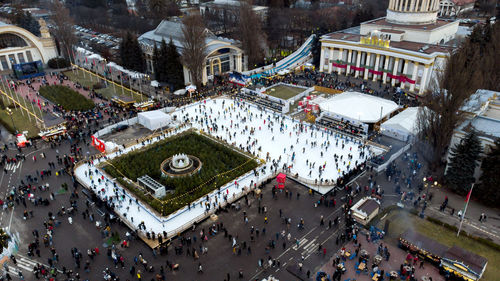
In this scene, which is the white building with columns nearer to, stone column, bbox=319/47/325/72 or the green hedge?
stone column, bbox=319/47/325/72

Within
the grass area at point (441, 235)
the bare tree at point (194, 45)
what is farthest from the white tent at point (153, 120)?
the grass area at point (441, 235)

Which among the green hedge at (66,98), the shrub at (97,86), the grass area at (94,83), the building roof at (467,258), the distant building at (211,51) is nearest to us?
the building roof at (467,258)

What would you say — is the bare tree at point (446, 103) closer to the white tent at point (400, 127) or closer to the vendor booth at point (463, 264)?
the white tent at point (400, 127)

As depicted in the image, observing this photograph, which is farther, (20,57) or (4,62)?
(20,57)

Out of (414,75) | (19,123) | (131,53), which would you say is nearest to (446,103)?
(414,75)

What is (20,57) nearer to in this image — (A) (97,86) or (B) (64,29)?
(B) (64,29)

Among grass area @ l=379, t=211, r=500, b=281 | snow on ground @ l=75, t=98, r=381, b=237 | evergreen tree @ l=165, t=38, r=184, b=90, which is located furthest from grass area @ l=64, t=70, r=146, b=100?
grass area @ l=379, t=211, r=500, b=281

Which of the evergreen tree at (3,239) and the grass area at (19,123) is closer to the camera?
the evergreen tree at (3,239)
